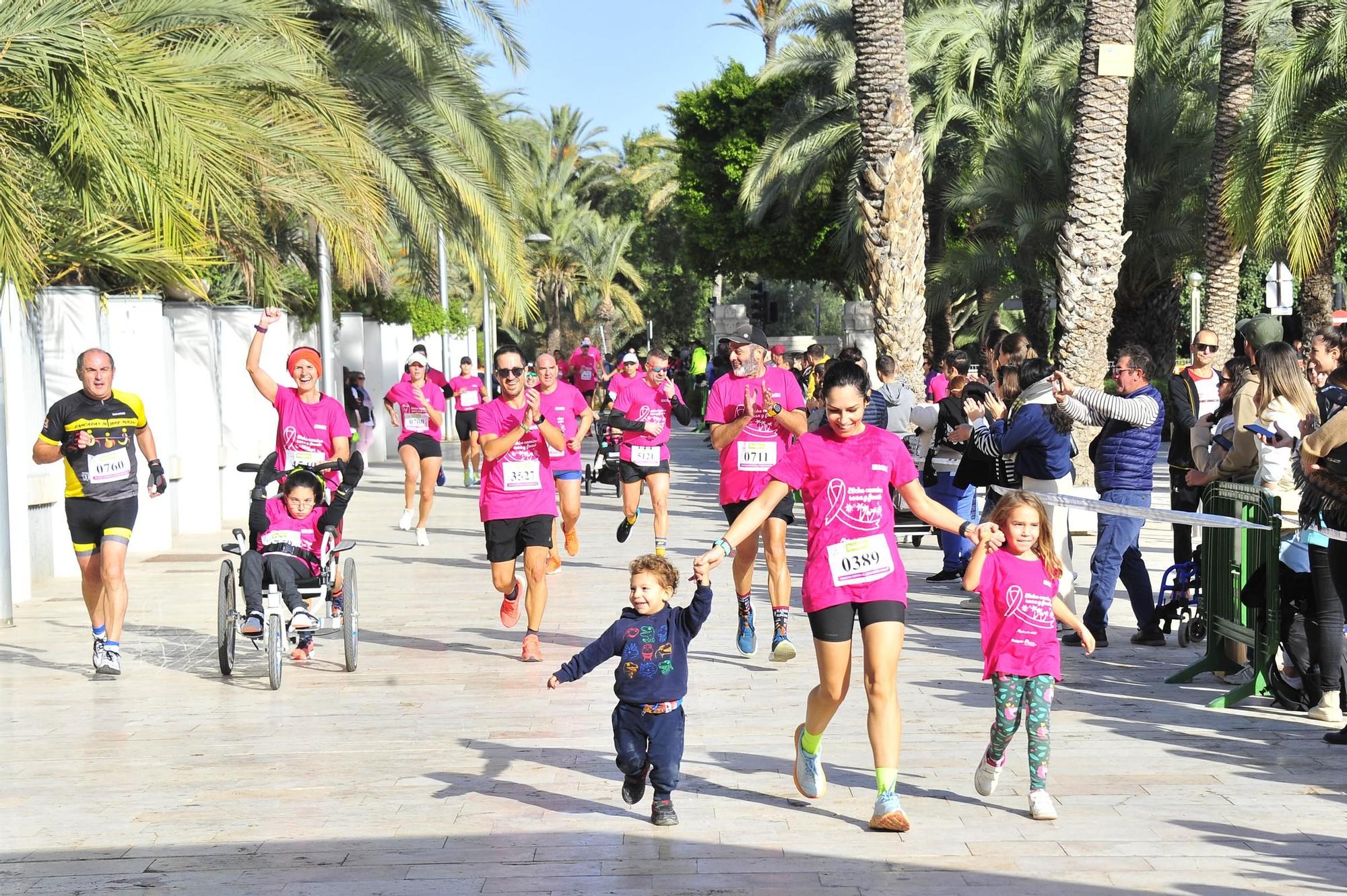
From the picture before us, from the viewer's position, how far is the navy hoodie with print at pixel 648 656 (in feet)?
19.6

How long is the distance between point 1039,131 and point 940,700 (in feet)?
76.9

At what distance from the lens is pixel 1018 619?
6.24 meters

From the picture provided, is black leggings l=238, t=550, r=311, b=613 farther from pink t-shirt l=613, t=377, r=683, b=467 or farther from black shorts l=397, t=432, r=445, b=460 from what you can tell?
black shorts l=397, t=432, r=445, b=460

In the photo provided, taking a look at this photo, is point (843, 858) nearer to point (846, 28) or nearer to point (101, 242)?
point (101, 242)

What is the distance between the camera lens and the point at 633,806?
21.2 ft

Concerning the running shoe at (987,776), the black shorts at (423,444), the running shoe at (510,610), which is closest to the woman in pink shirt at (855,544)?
the running shoe at (987,776)

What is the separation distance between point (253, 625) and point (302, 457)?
1.92 meters

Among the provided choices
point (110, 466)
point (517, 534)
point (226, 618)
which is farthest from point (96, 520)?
Result: point (517, 534)

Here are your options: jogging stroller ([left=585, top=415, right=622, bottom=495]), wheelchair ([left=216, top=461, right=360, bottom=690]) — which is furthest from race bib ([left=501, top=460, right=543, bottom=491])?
jogging stroller ([left=585, top=415, right=622, bottom=495])

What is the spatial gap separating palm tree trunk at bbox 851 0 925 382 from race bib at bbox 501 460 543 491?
10.5 m

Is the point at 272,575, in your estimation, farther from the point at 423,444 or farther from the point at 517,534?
the point at 423,444

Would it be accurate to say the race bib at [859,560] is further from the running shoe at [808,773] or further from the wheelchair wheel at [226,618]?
the wheelchair wheel at [226,618]

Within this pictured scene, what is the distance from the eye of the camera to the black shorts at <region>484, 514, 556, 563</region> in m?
9.67

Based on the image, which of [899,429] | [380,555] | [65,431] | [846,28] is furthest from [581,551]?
[846,28]
